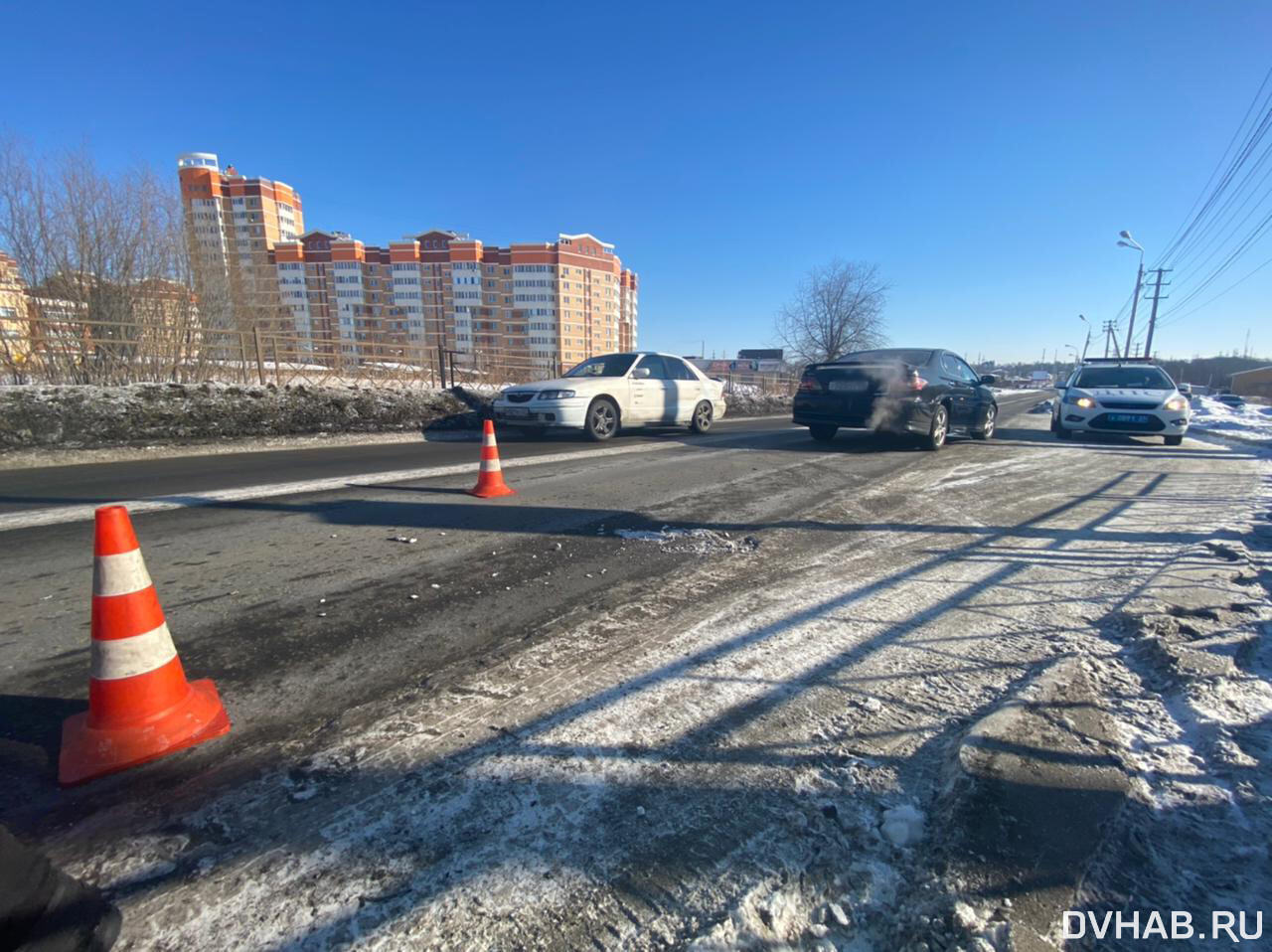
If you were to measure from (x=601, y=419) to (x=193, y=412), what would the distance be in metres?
6.00

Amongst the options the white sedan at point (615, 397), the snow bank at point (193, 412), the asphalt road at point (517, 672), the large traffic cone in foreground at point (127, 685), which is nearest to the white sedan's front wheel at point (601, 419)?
the white sedan at point (615, 397)

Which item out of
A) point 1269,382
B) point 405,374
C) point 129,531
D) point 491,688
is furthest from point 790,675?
point 1269,382

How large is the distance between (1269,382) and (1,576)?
2908 inches

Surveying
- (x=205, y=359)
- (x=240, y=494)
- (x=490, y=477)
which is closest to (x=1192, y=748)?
(x=490, y=477)

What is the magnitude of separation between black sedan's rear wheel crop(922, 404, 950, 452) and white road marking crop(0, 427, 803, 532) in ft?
16.4

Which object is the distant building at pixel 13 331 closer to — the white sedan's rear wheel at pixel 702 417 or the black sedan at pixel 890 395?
the white sedan's rear wheel at pixel 702 417

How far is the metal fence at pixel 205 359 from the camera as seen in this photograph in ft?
31.3

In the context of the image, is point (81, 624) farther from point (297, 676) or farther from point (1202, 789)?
point (1202, 789)

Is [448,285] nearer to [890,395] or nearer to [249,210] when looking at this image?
[249,210]

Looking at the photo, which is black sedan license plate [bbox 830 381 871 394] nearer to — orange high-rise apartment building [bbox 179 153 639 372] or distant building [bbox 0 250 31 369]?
distant building [bbox 0 250 31 369]

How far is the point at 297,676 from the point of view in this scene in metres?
2.26

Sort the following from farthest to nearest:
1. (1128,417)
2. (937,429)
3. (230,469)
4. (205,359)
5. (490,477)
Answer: (205,359)
(1128,417)
(937,429)
(230,469)
(490,477)

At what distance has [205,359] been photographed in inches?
484

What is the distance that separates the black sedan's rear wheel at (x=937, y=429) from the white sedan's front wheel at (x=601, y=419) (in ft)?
16.0
